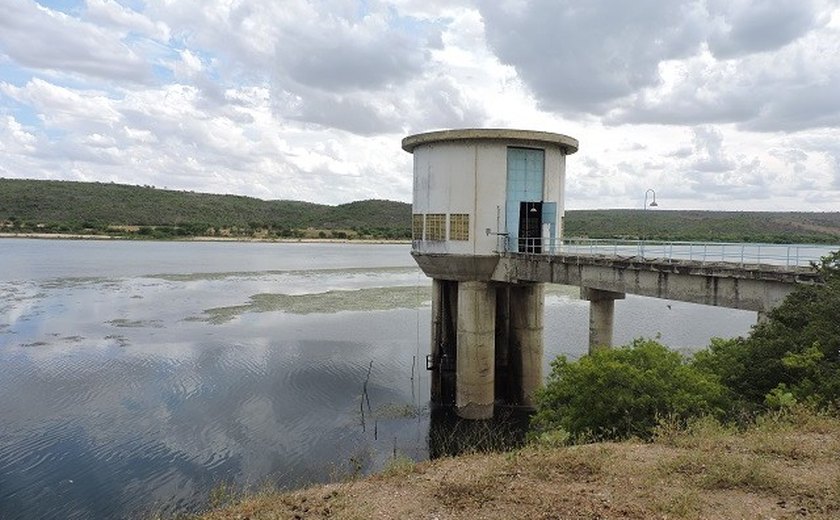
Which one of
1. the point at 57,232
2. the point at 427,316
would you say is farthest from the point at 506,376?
the point at 57,232

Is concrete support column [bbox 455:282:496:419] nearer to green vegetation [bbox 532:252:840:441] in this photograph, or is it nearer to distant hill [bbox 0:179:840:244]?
green vegetation [bbox 532:252:840:441]

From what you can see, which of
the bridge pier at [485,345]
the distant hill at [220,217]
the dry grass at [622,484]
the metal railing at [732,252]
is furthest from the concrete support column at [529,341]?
the distant hill at [220,217]

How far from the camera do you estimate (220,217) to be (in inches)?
5856

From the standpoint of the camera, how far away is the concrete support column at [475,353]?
2070 centimetres

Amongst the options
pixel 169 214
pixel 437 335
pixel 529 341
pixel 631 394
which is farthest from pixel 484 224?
pixel 169 214

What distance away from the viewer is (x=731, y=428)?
1030 cm

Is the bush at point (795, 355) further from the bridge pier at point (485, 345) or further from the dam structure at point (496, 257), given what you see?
the bridge pier at point (485, 345)

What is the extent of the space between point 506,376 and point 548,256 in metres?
5.86

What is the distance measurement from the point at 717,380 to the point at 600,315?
17.5ft

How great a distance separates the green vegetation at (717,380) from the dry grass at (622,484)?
1744mm

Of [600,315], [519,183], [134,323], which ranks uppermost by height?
[519,183]

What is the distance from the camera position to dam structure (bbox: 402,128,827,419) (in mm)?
19281

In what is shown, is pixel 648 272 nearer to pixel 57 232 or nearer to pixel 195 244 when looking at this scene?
pixel 195 244

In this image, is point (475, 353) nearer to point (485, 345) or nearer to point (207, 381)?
point (485, 345)
